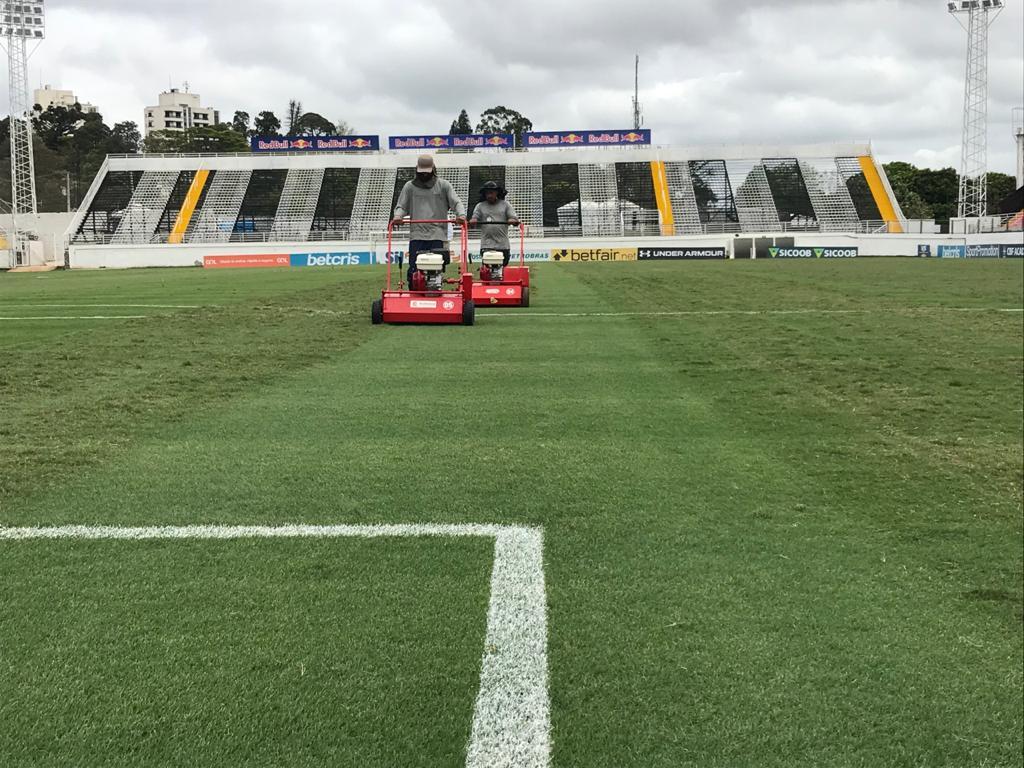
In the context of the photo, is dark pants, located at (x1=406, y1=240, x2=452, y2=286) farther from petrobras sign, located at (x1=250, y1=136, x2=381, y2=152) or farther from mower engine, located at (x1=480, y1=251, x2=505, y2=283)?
petrobras sign, located at (x1=250, y1=136, x2=381, y2=152)

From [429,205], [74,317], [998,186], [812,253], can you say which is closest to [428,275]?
[429,205]

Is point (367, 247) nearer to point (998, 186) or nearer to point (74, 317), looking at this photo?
point (74, 317)

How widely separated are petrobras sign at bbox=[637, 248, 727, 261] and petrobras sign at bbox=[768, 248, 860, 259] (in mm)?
2912

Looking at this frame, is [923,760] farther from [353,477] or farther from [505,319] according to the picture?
[505,319]

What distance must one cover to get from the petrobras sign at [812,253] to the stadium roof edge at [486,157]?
14.4 metres

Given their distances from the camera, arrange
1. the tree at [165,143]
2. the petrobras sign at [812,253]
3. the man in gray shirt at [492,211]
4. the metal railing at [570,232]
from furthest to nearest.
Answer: the tree at [165,143] < the metal railing at [570,232] < the petrobras sign at [812,253] < the man in gray shirt at [492,211]

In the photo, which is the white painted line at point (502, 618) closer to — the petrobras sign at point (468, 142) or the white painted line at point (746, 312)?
the white painted line at point (746, 312)

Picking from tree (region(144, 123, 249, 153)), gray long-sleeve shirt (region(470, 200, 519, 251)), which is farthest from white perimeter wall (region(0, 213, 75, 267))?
gray long-sleeve shirt (region(470, 200, 519, 251))

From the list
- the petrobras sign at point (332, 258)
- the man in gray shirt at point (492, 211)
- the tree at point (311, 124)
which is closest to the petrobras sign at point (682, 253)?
the petrobras sign at point (332, 258)

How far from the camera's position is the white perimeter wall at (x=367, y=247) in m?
46.8

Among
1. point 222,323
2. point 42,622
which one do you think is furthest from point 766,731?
point 222,323

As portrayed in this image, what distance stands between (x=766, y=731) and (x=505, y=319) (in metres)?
10.5

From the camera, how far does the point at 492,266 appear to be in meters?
13.7

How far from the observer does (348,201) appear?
56.8 m
